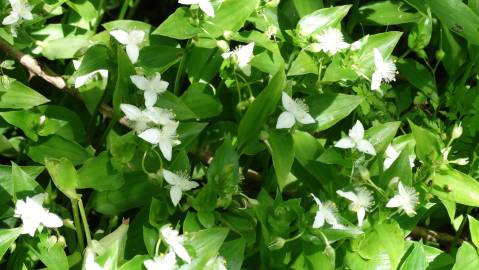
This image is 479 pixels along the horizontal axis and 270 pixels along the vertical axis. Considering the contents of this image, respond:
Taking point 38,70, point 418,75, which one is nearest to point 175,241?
point 38,70

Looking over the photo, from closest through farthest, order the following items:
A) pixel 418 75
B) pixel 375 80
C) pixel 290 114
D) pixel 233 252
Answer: pixel 233 252
pixel 290 114
pixel 375 80
pixel 418 75

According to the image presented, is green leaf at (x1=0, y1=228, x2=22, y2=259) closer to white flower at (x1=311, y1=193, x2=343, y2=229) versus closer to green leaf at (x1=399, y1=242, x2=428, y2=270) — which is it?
white flower at (x1=311, y1=193, x2=343, y2=229)

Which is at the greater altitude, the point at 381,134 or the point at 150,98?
the point at 150,98

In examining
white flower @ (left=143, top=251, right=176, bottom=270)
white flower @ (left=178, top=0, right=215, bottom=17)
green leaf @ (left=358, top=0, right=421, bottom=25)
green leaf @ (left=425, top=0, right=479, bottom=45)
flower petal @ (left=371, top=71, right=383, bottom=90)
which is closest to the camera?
white flower @ (left=143, top=251, right=176, bottom=270)

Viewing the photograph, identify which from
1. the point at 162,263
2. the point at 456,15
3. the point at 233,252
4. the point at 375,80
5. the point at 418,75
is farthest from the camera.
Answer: the point at 418,75

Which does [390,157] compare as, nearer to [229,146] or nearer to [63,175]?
[229,146]

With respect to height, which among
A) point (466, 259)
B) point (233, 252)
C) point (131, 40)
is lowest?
point (466, 259)

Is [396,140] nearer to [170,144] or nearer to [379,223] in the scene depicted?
[379,223]

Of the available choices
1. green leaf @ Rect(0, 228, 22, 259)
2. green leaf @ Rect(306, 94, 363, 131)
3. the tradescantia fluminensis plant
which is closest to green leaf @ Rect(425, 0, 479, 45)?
the tradescantia fluminensis plant
